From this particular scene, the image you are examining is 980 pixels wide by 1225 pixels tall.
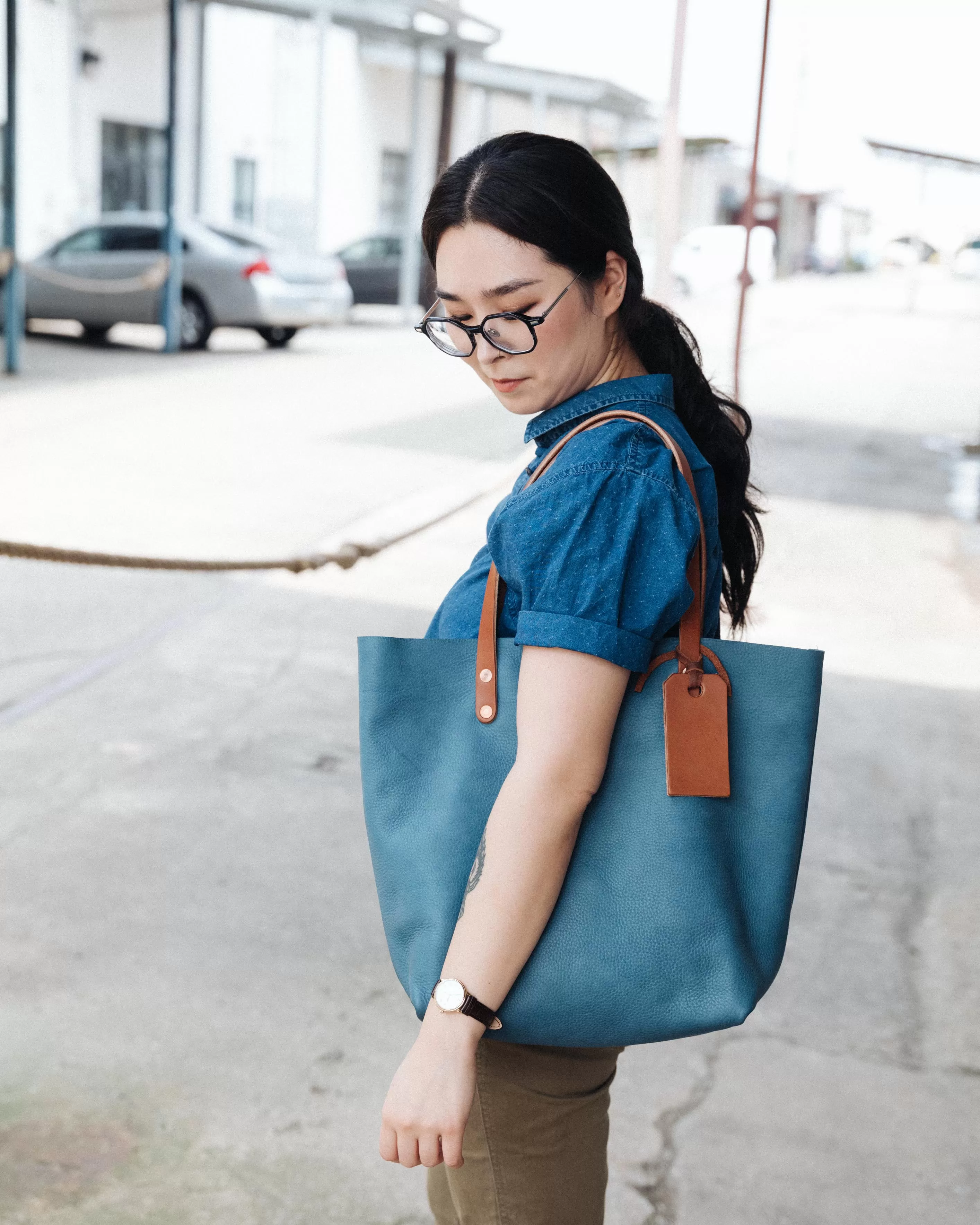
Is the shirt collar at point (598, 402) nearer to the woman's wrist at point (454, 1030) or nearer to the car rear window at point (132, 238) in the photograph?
the woman's wrist at point (454, 1030)

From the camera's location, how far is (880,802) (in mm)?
3881

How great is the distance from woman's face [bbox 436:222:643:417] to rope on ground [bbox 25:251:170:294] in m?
13.1

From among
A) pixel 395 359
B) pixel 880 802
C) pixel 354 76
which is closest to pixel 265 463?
pixel 880 802

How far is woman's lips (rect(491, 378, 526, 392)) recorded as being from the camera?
1237 millimetres

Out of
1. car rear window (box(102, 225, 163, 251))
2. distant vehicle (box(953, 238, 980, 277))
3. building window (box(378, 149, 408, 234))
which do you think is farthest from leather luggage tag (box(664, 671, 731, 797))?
distant vehicle (box(953, 238, 980, 277))

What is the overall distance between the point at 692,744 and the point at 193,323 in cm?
1429

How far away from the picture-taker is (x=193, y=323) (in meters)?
14.6

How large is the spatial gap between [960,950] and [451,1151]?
2272 mm

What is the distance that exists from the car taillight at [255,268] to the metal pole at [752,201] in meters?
11.7

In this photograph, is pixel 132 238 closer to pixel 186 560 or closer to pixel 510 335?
pixel 186 560

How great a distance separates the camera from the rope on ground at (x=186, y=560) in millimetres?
2150

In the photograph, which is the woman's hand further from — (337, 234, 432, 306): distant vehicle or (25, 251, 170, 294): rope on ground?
(337, 234, 432, 306): distant vehicle

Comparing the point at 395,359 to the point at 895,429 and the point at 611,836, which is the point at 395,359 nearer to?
the point at 895,429

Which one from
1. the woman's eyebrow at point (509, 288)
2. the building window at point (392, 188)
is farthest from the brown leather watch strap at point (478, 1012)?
the building window at point (392, 188)
